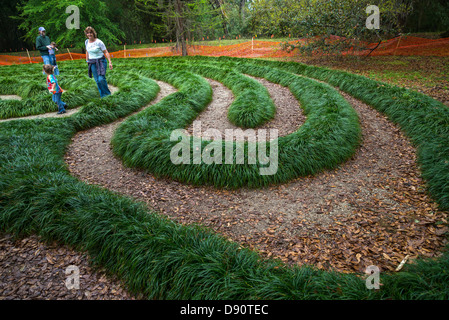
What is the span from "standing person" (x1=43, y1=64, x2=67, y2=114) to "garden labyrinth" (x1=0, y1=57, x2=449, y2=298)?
1.42ft

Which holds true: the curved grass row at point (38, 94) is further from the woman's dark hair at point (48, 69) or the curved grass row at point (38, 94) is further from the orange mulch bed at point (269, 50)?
the orange mulch bed at point (269, 50)

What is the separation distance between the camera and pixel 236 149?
4.21m

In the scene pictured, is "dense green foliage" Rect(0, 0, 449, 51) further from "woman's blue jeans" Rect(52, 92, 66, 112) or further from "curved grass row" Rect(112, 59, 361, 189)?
"woman's blue jeans" Rect(52, 92, 66, 112)

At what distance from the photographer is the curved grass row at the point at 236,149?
397 centimetres

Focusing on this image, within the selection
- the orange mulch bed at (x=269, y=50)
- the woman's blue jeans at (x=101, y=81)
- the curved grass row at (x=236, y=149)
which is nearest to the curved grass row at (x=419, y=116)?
the curved grass row at (x=236, y=149)

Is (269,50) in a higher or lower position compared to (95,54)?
higher

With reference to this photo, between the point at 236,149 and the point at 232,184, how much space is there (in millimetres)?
623

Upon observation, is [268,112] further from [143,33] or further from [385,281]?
[143,33]

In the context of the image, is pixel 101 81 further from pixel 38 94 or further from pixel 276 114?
pixel 276 114

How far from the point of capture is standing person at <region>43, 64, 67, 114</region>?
6.14m

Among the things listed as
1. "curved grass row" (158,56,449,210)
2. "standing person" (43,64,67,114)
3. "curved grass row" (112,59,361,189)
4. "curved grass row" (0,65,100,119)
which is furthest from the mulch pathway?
"curved grass row" (0,65,100,119)

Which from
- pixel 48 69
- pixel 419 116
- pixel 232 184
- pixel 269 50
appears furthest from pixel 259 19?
pixel 232 184

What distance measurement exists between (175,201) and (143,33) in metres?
27.0
